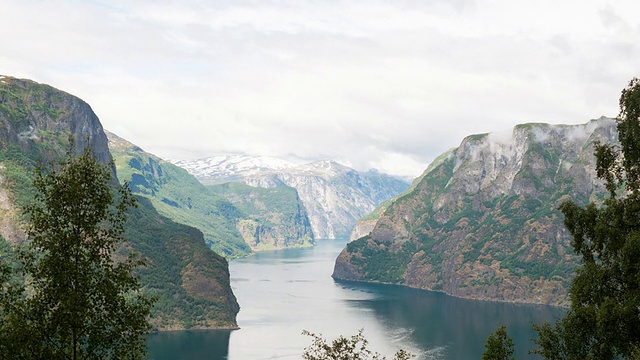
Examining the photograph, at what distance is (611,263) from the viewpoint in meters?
49.5

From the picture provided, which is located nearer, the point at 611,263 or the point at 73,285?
the point at 73,285

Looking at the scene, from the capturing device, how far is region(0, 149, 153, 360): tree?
40562mm

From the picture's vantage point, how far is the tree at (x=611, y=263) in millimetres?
45594

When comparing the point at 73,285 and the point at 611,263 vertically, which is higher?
the point at 611,263

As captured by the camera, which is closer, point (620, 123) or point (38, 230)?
point (38, 230)

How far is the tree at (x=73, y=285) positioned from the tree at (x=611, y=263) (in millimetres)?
32702

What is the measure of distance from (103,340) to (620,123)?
4220cm

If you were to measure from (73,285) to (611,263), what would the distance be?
39.1 metres

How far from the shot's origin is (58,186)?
4203 cm

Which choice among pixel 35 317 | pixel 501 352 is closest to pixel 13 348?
pixel 35 317

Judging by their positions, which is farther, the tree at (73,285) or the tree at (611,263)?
the tree at (611,263)

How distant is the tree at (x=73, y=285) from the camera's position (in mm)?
40562

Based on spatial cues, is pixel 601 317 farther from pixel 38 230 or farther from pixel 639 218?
pixel 38 230

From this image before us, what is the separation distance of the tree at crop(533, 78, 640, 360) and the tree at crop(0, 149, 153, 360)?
32.7 metres
